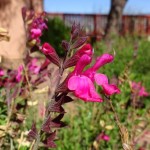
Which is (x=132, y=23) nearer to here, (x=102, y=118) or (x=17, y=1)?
(x=17, y=1)

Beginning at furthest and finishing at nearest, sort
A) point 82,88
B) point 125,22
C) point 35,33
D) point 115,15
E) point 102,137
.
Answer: point 125,22 < point 115,15 < point 102,137 < point 35,33 < point 82,88

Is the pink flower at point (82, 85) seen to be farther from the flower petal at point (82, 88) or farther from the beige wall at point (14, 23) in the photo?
the beige wall at point (14, 23)

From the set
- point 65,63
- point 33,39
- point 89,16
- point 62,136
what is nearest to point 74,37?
point 65,63

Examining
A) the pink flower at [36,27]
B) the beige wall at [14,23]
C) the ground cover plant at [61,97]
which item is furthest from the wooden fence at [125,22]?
the pink flower at [36,27]

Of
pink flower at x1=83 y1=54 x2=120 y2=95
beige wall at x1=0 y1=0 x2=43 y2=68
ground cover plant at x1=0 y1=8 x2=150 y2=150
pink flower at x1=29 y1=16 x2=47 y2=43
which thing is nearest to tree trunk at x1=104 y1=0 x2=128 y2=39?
beige wall at x1=0 y1=0 x2=43 y2=68

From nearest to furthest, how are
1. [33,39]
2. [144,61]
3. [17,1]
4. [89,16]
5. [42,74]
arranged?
[33,39] → [42,74] → [144,61] → [17,1] → [89,16]

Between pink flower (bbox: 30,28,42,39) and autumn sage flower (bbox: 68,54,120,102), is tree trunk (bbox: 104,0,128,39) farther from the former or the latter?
autumn sage flower (bbox: 68,54,120,102)

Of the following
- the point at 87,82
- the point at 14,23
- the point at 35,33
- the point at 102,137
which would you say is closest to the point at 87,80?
the point at 87,82

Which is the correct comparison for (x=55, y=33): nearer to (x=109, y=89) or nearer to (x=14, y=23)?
(x=14, y=23)
